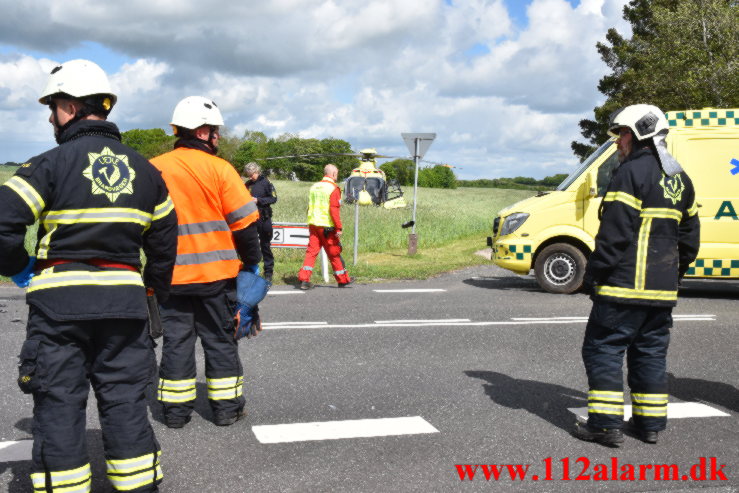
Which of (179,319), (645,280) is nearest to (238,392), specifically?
(179,319)

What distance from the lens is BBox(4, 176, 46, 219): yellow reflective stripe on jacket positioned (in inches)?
121

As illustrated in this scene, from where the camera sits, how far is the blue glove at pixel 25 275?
3.29m

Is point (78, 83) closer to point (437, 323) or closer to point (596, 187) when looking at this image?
point (437, 323)

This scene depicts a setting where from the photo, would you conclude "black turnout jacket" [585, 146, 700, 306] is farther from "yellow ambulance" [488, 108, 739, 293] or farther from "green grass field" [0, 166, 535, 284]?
"green grass field" [0, 166, 535, 284]

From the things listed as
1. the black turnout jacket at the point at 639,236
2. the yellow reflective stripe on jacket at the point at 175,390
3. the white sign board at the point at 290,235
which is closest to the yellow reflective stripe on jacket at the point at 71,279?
the yellow reflective stripe on jacket at the point at 175,390

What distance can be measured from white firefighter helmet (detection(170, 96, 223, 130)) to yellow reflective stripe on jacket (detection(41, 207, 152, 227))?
1.54 meters

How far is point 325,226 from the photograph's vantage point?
457 inches

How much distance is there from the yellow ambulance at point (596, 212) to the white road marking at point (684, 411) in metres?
5.50

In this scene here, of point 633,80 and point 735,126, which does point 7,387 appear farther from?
point 633,80

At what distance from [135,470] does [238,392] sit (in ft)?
5.11

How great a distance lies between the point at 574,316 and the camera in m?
9.25

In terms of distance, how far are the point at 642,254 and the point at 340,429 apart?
2.18m

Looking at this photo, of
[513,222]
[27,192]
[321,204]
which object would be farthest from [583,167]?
[27,192]

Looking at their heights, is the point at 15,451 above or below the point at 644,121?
below
